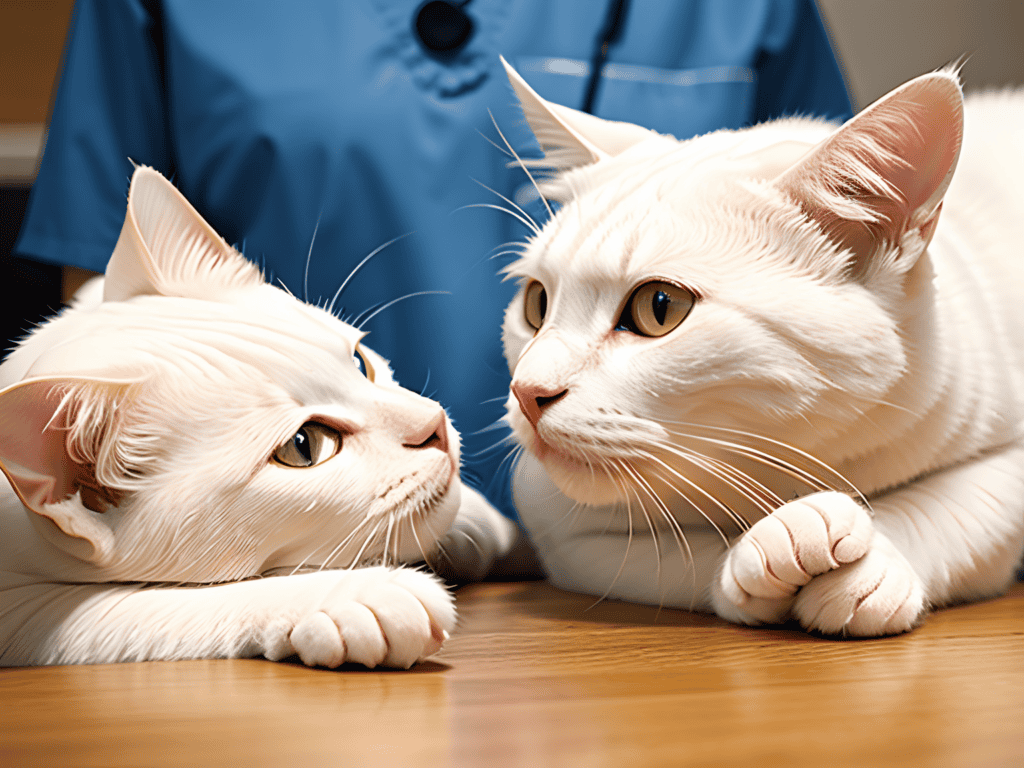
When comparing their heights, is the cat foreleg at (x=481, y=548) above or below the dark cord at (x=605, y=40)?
below

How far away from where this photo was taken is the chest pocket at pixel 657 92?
1132mm

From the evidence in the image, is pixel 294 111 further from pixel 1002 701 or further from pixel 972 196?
pixel 1002 701

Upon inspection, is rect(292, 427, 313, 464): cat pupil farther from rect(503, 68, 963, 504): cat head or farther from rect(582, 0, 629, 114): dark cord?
rect(582, 0, 629, 114): dark cord

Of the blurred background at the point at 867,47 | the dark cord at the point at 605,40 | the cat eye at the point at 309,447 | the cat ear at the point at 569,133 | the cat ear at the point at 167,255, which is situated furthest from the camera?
the blurred background at the point at 867,47

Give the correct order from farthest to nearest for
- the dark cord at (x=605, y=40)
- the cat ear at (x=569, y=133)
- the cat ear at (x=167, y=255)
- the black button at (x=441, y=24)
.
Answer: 1. the dark cord at (x=605, y=40)
2. the black button at (x=441, y=24)
3. the cat ear at (x=569, y=133)
4. the cat ear at (x=167, y=255)

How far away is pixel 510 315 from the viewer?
2.74ft

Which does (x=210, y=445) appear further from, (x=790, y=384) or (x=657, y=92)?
(x=657, y=92)

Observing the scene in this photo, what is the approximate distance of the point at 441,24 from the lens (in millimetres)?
1065

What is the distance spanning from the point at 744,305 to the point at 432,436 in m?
0.27

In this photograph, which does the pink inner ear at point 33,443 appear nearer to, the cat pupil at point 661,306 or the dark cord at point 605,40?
the cat pupil at point 661,306

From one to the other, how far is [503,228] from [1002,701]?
87 centimetres

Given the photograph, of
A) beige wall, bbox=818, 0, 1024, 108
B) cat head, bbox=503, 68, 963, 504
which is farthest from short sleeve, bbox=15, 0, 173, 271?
beige wall, bbox=818, 0, 1024, 108

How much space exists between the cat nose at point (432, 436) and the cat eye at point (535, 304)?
15 centimetres

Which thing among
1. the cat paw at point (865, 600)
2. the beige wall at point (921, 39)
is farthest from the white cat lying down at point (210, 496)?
the beige wall at point (921, 39)
